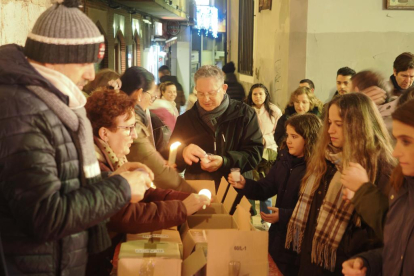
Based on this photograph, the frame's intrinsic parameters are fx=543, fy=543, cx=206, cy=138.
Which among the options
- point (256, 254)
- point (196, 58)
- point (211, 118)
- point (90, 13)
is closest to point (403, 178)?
point (256, 254)

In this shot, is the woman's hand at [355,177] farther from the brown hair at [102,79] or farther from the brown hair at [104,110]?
the brown hair at [102,79]

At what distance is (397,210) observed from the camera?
2.50 meters

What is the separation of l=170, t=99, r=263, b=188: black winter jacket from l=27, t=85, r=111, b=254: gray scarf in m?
2.38

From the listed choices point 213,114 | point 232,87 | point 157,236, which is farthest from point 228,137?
point 232,87

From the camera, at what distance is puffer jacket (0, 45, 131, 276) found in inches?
76.4

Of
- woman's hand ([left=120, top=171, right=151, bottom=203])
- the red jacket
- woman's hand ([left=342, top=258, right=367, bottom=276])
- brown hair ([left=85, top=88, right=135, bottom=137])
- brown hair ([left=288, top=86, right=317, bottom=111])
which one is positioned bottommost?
woman's hand ([left=342, top=258, right=367, bottom=276])

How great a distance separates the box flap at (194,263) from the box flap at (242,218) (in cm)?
44

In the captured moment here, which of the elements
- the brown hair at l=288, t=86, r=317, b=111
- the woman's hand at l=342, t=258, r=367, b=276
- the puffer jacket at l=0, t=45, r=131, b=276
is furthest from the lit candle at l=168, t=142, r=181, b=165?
the brown hair at l=288, t=86, r=317, b=111

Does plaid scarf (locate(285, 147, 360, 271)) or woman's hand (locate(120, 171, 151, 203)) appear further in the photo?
plaid scarf (locate(285, 147, 360, 271))

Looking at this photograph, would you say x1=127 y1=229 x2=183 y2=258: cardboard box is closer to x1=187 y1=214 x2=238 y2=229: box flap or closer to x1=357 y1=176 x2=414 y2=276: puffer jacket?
x1=187 y1=214 x2=238 y2=229: box flap

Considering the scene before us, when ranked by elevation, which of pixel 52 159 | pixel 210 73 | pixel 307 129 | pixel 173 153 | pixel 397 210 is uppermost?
pixel 210 73

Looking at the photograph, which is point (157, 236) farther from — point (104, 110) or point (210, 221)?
point (104, 110)

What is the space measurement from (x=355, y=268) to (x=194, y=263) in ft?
2.54

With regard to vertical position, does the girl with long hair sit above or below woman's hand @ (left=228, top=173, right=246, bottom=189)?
above
